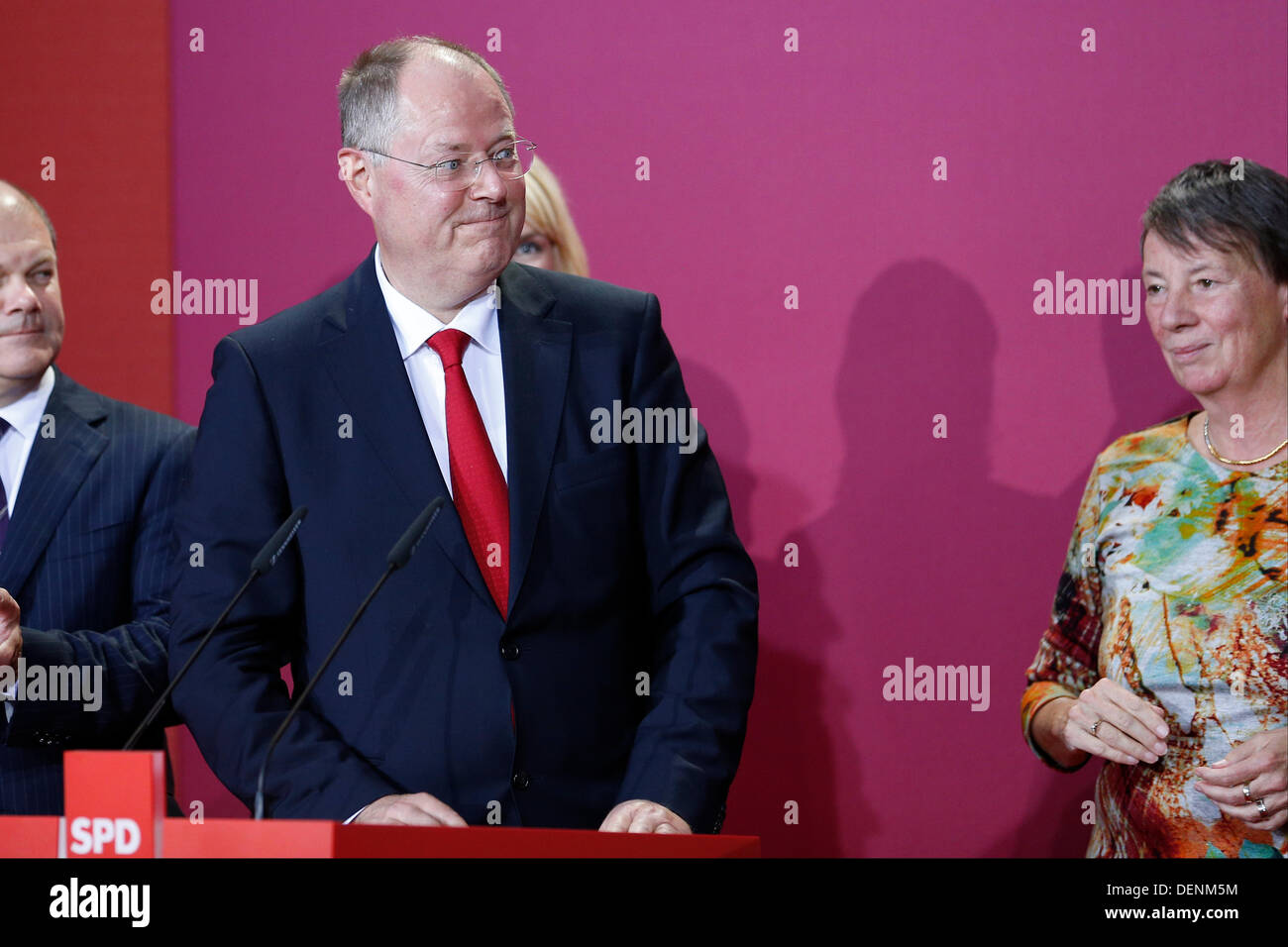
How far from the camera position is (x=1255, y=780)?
80.5 inches

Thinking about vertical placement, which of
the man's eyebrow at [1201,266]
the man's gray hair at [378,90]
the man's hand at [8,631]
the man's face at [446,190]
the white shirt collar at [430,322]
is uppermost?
the man's gray hair at [378,90]

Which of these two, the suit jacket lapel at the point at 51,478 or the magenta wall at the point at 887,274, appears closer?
the suit jacket lapel at the point at 51,478

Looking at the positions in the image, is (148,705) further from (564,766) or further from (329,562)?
(564,766)

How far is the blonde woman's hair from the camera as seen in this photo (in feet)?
9.85

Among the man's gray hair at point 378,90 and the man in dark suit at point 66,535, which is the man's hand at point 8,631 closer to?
the man in dark suit at point 66,535

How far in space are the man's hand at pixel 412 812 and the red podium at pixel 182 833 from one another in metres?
0.29

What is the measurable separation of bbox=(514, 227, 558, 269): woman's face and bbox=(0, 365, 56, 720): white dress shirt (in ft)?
3.33

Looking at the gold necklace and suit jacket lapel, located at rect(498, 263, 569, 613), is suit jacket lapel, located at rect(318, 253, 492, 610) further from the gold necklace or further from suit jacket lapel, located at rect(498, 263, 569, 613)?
the gold necklace

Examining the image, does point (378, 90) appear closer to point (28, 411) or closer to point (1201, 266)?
point (28, 411)

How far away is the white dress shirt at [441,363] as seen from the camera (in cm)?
203

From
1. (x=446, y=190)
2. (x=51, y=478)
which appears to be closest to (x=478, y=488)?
(x=446, y=190)

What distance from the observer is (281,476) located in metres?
1.99

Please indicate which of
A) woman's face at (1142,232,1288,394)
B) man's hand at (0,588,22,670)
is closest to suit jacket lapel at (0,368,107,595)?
Answer: man's hand at (0,588,22,670)

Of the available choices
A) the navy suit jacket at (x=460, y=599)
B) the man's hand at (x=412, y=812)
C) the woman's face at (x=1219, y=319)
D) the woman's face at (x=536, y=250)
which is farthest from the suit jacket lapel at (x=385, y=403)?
the woman's face at (x=1219, y=319)
